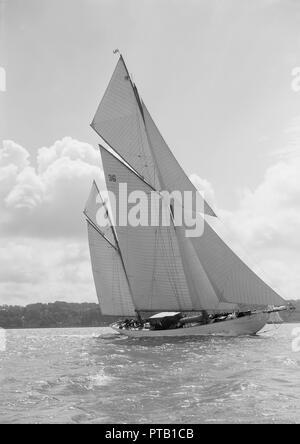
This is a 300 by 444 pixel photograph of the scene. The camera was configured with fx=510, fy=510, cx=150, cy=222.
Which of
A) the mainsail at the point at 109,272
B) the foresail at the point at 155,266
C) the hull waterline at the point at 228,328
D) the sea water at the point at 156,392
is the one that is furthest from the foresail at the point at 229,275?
the sea water at the point at 156,392

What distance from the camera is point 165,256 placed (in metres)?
44.7

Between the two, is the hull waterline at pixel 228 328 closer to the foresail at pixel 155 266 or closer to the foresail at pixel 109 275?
the foresail at pixel 155 266

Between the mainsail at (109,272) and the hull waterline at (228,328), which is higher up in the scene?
the mainsail at (109,272)

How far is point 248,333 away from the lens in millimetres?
44750

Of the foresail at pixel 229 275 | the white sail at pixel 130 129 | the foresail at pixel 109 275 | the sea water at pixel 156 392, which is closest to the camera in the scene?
the sea water at pixel 156 392

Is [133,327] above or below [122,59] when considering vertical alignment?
below

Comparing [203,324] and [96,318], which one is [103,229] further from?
[96,318]

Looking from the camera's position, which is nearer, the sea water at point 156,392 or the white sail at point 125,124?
the sea water at point 156,392

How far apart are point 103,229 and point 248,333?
1889 centimetres

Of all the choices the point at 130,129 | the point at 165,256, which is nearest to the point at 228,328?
the point at 165,256

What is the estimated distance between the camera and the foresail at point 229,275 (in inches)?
1576

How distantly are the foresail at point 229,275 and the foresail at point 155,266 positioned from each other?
2859 mm

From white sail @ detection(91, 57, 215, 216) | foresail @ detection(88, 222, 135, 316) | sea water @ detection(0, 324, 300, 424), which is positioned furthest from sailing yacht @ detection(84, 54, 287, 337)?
sea water @ detection(0, 324, 300, 424)

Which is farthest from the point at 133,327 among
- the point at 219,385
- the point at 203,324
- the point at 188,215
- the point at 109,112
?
the point at 219,385
